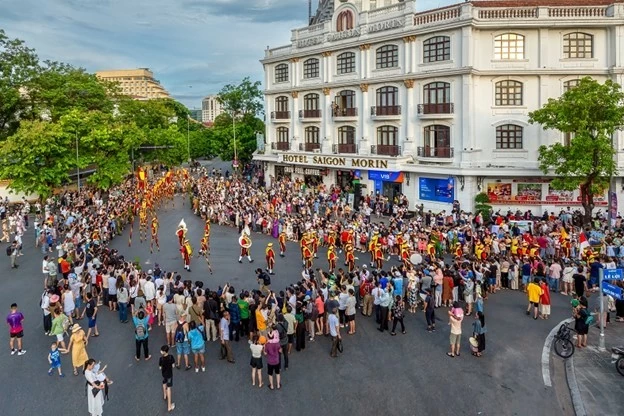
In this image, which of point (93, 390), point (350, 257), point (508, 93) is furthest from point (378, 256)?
point (508, 93)

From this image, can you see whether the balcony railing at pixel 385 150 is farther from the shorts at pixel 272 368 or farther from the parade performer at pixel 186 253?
the shorts at pixel 272 368

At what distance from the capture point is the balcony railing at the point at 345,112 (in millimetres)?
41094

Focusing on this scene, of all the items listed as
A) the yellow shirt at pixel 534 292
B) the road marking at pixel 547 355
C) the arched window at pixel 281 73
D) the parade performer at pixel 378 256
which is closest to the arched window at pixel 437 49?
the arched window at pixel 281 73

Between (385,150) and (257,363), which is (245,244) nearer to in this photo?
(257,363)

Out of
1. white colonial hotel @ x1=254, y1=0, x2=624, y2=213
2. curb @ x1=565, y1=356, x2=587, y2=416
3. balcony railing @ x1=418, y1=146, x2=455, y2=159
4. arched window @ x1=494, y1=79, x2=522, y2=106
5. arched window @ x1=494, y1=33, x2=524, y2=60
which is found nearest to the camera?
curb @ x1=565, y1=356, x2=587, y2=416

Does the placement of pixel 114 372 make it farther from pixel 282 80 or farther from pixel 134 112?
pixel 134 112

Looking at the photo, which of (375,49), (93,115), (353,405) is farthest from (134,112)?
(353,405)

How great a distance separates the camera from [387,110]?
3862 cm

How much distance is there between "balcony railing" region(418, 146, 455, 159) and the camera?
35.1 metres

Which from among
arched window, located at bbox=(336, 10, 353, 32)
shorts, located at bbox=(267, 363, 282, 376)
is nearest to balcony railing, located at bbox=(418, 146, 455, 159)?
arched window, located at bbox=(336, 10, 353, 32)

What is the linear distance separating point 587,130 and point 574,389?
19465mm

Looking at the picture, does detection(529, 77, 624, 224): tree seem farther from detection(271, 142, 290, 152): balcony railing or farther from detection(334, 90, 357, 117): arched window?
detection(271, 142, 290, 152): balcony railing

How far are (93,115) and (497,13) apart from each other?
31674 millimetres

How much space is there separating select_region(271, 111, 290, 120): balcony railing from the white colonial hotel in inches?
219
